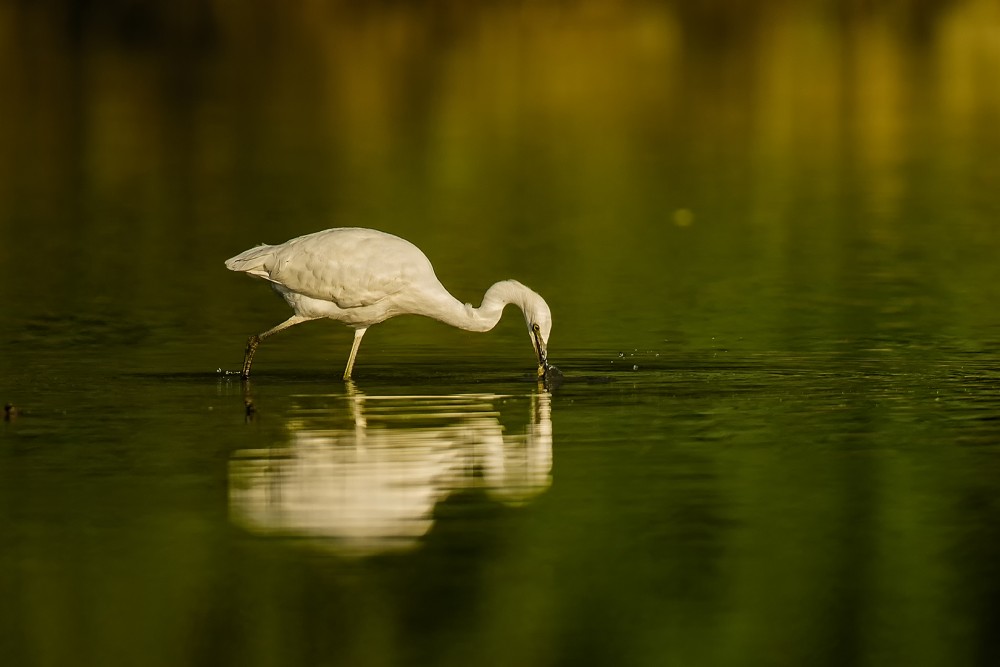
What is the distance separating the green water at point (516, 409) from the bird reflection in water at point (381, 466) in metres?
0.04

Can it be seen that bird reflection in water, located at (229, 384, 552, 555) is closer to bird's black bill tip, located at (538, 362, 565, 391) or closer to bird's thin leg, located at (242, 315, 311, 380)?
bird's black bill tip, located at (538, 362, 565, 391)

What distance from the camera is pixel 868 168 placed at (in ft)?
117

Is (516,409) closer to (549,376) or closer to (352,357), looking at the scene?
(549,376)

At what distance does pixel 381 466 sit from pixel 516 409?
248cm

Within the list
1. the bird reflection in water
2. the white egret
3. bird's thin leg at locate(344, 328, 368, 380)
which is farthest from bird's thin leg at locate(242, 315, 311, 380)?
the bird reflection in water

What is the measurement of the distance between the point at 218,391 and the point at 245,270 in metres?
1.53

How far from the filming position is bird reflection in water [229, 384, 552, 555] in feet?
35.8

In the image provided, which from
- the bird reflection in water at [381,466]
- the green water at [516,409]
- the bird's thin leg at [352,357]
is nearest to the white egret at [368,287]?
the bird's thin leg at [352,357]

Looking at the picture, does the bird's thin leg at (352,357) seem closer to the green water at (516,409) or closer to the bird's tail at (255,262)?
the green water at (516,409)

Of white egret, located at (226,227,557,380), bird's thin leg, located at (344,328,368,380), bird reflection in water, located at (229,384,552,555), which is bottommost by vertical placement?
bird reflection in water, located at (229,384,552,555)

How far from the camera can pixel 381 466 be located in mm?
12242

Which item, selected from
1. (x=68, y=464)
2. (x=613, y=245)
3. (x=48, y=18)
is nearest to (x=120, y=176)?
(x=613, y=245)

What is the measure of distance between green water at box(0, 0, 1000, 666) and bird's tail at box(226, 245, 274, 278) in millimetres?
736

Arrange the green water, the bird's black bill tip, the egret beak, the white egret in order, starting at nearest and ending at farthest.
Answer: the green water → the bird's black bill tip → the egret beak → the white egret
